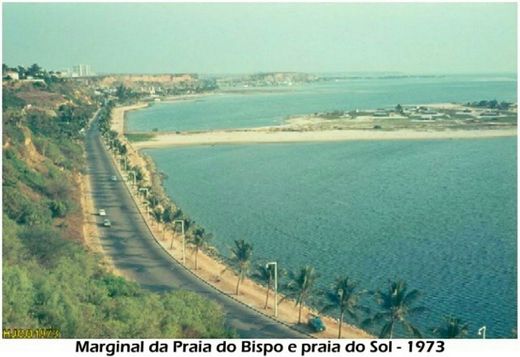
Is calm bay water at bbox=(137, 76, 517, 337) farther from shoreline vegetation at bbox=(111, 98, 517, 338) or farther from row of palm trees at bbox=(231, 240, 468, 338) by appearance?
row of palm trees at bbox=(231, 240, 468, 338)

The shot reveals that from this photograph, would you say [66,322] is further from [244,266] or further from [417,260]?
[417,260]

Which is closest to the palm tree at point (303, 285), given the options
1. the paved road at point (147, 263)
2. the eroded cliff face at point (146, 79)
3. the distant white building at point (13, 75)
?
the paved road at point (147, 263)

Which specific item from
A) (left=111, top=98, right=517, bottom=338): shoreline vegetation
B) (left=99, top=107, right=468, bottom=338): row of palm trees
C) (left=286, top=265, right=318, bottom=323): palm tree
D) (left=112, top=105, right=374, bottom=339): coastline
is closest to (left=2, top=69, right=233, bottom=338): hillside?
(left=286, top=265, right=318, bottom=323): palm tree

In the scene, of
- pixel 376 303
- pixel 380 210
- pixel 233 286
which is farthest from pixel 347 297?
pixel 380 210

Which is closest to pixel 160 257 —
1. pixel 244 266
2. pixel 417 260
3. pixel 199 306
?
pixel 244 266

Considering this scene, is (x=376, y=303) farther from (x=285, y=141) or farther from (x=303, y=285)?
(x=285, y=141)
